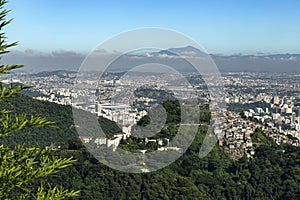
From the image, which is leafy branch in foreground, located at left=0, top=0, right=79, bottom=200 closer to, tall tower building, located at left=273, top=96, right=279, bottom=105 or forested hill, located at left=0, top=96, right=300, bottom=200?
forested hill, located at left=0, top=96, right=300, bottom=200

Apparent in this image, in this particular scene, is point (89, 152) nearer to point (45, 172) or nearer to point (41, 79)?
point (41, 79)

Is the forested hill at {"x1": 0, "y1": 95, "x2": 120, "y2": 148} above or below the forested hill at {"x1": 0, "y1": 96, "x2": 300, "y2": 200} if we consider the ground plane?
above

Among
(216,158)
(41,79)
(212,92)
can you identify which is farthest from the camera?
(41,79)

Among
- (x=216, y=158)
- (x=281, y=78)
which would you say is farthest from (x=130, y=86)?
(x=281, y=78)

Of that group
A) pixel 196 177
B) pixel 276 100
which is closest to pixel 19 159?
pixel 196 177

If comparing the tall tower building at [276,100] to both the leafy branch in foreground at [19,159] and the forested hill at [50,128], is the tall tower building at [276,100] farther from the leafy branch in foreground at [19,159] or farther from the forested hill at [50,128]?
the leafy branch in foreground at [19,159]

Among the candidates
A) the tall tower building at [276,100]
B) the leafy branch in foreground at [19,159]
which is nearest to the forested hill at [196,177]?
the leafy branch in foreground at [19,159]

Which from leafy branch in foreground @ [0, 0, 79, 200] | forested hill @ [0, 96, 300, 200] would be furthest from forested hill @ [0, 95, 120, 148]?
leafy branch in foreground @ [0, 0, 79, 200]

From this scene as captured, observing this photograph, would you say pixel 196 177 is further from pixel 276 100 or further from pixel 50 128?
pixel 276 100
